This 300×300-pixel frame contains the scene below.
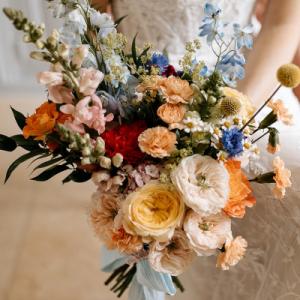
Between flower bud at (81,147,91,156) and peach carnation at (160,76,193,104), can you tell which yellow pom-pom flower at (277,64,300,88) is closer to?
peach carnation at (160,76,193,104)

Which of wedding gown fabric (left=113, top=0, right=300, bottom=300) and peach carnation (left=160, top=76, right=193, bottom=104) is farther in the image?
wedding gown fabric (left=113, top=0, right=300, bottom=300)

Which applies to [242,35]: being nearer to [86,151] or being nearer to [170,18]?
[86,151]

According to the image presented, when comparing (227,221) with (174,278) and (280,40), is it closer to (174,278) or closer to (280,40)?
(174,278)

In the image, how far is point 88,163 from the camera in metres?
0.54

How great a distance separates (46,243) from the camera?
1453 millimetres

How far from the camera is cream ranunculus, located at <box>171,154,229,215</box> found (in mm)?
534

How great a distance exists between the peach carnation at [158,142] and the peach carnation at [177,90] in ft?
0.15

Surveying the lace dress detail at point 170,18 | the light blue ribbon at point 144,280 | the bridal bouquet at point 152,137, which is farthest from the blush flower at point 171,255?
the lace dress detail at point 170,18

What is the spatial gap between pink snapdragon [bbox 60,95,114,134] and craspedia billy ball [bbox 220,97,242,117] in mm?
163

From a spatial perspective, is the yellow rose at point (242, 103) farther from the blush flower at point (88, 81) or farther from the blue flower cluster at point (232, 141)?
the blush flower at point (88, 81)

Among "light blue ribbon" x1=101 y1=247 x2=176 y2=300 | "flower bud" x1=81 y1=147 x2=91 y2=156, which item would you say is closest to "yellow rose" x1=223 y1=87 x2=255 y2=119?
"flower bud" x1=81 y1=147 x2=91 y2=156

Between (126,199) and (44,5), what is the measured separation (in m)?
1.60

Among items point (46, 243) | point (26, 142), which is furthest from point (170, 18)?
point (46, 243)

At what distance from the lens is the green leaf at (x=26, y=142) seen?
646 millimetres
